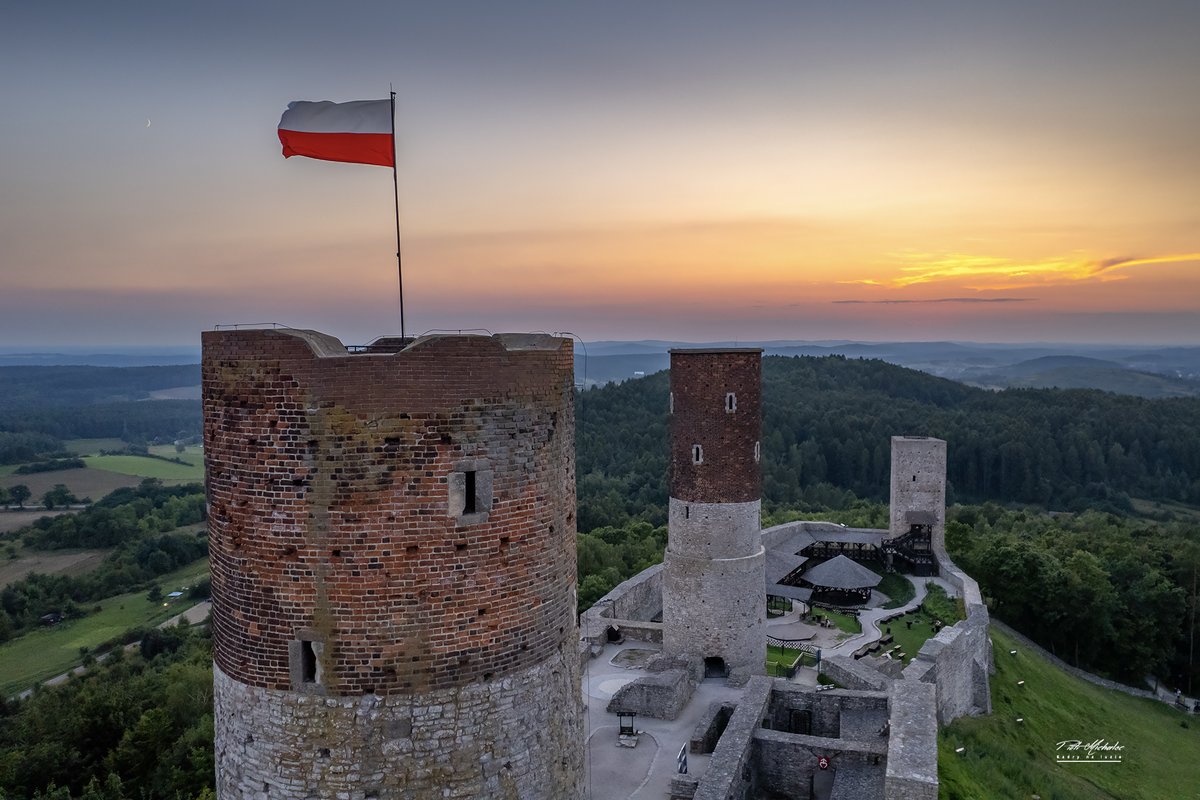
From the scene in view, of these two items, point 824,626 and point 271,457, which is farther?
point 824,626

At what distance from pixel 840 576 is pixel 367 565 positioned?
24.9m

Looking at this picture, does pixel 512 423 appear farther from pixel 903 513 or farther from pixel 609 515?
pixel 609 515

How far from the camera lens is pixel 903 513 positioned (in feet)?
122

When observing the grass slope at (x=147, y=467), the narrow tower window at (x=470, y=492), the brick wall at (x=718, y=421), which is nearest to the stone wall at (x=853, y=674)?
the brick wall at (x=718, y=421)

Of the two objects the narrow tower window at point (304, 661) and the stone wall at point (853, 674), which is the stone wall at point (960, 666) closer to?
the stone wall at point (853, 674)

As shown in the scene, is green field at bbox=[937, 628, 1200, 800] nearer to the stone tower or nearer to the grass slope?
the stone tower

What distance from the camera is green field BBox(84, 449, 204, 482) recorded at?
11694 centimetres

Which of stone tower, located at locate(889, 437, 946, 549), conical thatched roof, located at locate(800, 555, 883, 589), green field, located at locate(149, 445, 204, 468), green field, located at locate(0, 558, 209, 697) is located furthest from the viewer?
green field, located at locate(149, 445, 204, 468)

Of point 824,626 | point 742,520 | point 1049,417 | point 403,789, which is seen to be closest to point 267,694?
point 403,789

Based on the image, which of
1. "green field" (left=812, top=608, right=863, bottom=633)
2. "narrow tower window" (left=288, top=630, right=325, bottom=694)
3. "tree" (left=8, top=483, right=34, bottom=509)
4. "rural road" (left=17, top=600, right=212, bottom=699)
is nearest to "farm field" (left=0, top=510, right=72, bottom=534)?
"tree" (left=8, top=483, right=34, bottom=509)

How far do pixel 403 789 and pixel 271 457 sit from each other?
3562 millimetres

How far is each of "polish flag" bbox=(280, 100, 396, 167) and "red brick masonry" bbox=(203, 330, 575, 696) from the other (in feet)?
7.67

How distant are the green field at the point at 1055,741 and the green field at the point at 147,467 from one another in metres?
110

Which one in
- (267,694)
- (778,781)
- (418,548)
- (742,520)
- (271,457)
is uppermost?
(271,457)
